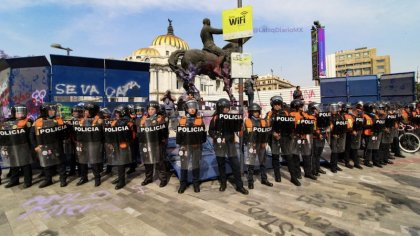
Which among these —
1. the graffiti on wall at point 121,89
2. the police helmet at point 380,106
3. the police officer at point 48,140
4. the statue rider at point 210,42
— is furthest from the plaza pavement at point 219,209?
the statue rider at point 210,42

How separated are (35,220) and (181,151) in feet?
9.56

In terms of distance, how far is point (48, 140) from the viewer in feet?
20.6

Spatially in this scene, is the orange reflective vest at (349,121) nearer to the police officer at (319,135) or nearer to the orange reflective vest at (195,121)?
the police officer at (319,135)

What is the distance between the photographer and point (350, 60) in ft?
348

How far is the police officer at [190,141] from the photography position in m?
5.68

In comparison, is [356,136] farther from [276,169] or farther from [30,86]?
[30,86]

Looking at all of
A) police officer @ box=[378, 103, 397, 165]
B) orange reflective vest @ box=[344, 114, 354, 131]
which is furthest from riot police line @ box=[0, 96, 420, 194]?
police officer @ box=[378, 103, 397, 165]

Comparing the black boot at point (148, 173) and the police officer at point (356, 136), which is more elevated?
the police officer at point (356, 136)

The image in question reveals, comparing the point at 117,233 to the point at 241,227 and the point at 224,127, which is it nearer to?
the point at 241,227

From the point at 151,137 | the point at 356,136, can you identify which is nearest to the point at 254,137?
the point at 151,137

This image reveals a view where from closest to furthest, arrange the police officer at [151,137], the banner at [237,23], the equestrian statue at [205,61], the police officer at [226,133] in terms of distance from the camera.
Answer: the police officer at [226,133]
the banner at [237,23]
the police officer at [151,137]
the equestrian statue at [205,61]

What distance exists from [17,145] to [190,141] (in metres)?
4.40

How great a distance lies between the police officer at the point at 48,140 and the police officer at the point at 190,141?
3.22m

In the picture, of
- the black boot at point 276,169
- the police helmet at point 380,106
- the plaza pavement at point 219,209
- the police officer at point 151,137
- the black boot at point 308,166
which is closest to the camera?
the plaza pavement at point 219,209
